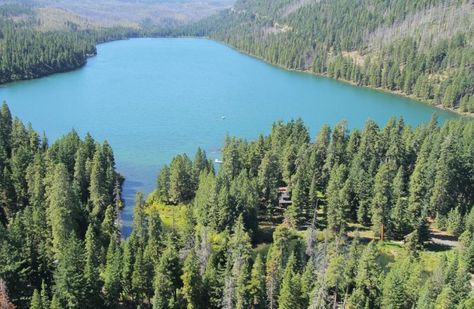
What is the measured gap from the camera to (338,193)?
76.8 m

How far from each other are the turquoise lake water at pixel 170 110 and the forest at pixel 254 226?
18011 millimetres

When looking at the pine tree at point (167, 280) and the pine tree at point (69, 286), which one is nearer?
the pine tree at point (69, 286)

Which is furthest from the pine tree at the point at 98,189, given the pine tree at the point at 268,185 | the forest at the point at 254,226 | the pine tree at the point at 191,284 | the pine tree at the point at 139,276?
the pine tree at the point at 191,284

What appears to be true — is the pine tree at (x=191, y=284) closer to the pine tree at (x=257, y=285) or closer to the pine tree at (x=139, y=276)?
the pine tree at (x=139, y=276)

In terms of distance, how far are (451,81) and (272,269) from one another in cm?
15026

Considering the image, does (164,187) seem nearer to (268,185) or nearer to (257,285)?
(268,185)

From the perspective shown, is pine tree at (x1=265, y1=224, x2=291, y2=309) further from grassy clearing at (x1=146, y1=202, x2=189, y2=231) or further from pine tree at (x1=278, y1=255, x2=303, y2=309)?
grassy clearing at (x1=146, y1=202, x2=189, y2=231)

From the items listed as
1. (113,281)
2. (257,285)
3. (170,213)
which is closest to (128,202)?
(170,213)

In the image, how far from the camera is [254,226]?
75000mm

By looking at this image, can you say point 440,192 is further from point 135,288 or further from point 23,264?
point 23,264

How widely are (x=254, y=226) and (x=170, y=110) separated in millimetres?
87271

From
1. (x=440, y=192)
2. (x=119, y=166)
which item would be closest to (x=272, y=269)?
(x=440, y=192)

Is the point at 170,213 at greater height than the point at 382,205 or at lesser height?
lesser

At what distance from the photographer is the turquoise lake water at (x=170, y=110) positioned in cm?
12106
